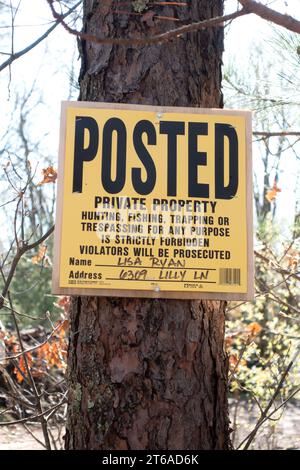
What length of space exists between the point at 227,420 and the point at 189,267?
0.44 metres

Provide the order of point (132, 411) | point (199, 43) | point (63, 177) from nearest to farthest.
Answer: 1. point (132, 411)
2. point (63, 177)
3. point (199, 43)

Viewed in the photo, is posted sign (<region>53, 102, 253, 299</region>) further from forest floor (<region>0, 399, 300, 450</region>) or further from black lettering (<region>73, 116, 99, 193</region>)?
A: forest floor (<region>0, 399, 300, 450</region>)

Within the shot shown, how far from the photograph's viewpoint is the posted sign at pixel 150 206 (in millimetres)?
1576

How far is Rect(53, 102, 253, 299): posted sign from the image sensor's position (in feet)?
5.17

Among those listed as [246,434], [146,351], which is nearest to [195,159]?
[146,351]

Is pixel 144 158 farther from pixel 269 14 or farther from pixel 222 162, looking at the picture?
pixel 269 14

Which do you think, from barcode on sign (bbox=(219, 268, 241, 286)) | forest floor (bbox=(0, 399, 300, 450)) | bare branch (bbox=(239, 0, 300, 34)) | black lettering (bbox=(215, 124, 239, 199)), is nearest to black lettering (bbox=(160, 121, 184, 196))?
black lettering (bbox=(215, 124, 239, 199))

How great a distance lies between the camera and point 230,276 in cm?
161

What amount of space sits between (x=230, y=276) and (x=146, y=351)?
304mm
